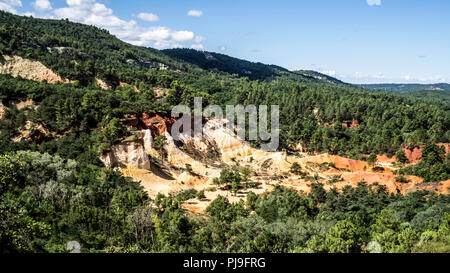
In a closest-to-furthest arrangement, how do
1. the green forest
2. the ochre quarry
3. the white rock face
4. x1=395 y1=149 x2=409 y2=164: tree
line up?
the green forest, the white rock face, the ochre quarry, x1=395 y1=149 x2=409 y2=164: tree

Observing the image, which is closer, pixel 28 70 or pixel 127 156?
pixel 127 156

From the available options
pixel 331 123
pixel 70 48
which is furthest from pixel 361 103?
pixel 70 48

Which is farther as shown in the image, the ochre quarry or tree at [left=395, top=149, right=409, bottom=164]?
tree at [left=395, top=149, right=409, bottom=164]

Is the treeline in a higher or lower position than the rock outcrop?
lower

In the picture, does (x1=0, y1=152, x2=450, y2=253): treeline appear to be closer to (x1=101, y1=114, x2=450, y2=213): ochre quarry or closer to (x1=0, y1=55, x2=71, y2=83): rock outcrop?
(x1=101, y1=114, x2=450, y2=213): ochre quarry

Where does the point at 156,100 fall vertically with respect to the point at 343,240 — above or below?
above

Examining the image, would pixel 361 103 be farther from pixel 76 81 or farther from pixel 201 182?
pixel 76 81

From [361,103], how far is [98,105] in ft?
325

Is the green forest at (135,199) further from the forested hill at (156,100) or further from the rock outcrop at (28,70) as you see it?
the rock outcrop at (28,70)

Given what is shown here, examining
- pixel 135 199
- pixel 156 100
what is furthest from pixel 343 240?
pixel 156 100

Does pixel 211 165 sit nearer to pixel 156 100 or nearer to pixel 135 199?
pixel 135 199

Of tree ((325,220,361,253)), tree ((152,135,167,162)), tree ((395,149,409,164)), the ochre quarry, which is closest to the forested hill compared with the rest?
tree ((395,149,409,164))
